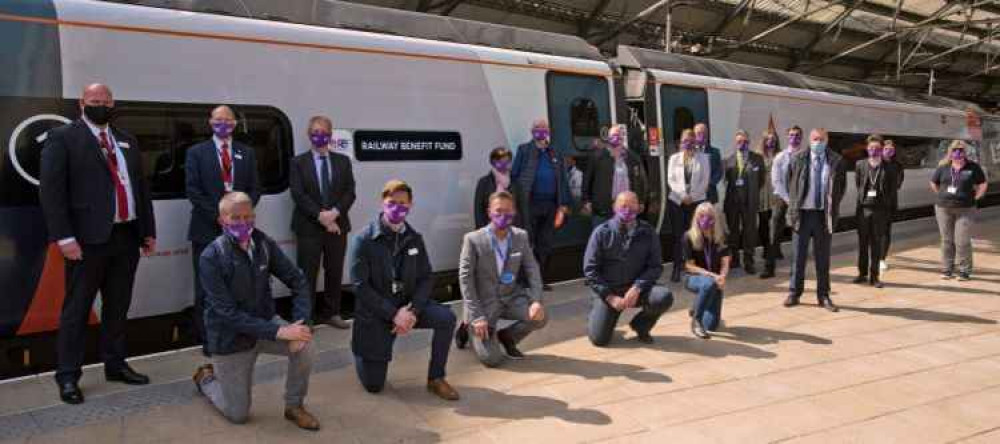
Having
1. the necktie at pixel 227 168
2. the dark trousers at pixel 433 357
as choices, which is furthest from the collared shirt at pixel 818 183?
the necktie at pixel 227 168

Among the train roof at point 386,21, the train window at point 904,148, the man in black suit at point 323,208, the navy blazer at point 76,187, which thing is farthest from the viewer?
the train window at point 904,148

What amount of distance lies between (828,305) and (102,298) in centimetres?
574

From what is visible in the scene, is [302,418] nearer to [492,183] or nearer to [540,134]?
[492,183]

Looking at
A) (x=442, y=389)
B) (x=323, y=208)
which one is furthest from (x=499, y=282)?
(x=323, y=208)

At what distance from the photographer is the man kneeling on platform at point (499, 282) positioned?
4391mm

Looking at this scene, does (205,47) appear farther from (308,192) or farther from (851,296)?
(851,296)

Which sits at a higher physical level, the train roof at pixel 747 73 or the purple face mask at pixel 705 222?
the train roof at pixel 747 73

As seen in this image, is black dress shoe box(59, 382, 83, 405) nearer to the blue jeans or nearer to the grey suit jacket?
the grey suit jacket

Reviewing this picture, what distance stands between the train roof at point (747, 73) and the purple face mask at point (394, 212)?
537 cm

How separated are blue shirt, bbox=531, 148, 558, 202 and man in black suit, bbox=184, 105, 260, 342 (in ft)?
9.19

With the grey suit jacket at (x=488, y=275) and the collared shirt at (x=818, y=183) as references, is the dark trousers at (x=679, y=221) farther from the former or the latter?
the grey suit jacket at (x=488, y=275)

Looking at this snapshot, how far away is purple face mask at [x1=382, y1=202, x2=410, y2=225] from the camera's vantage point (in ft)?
12.9

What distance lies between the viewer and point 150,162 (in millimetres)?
4590

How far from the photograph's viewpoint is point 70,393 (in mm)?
3748
